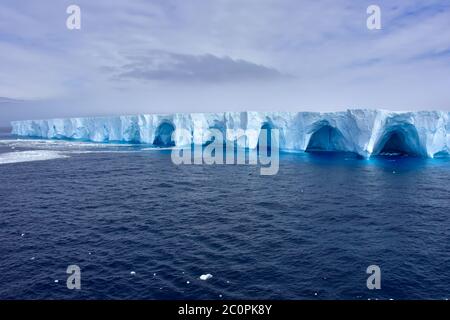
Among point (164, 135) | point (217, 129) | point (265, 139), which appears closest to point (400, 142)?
point (265, 139)

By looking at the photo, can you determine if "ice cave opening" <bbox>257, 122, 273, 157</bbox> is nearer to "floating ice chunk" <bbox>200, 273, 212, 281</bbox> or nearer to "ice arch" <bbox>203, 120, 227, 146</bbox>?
"ice arch" <bbox>203, 120, 227, 146</bbox>

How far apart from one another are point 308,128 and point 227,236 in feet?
109

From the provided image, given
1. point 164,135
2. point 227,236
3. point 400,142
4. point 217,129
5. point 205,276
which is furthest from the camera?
point 164,135

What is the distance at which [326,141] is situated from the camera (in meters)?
52.6

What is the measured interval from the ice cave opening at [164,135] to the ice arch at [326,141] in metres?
30.1

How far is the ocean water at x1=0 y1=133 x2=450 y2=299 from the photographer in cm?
1117

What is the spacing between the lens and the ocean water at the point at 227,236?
11.2 metres

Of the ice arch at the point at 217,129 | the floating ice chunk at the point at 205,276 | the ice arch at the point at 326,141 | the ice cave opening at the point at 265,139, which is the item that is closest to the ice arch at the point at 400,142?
the ice arch at the point at 326,141

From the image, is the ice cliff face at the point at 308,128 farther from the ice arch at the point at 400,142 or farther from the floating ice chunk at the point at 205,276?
the floating ice chunk at the point at 205,276

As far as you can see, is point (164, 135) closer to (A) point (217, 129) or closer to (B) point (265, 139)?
(A) point (217, 129)

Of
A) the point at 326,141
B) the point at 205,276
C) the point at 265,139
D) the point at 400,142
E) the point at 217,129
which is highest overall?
the point at 217,129

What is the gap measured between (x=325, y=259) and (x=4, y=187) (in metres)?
26.7

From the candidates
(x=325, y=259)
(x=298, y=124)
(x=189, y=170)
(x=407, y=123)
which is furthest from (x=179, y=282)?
(x=298, y=124)

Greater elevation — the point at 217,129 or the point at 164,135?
the point at 217,129
